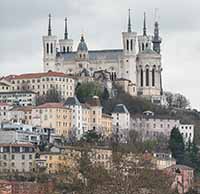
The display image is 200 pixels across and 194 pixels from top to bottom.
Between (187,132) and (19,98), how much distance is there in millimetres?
12495

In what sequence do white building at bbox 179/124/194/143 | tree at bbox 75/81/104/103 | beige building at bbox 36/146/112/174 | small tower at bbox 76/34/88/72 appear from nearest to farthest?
beige building at bbox 36/146/112/174 < white building at bbox 179/124/194/143 < tree at bbox 75/81/104/103 < small tower at bbox 76/34/88/72

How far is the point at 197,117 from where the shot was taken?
122 m

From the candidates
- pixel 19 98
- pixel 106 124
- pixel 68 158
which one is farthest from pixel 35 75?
pixel 68 158

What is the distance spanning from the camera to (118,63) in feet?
411

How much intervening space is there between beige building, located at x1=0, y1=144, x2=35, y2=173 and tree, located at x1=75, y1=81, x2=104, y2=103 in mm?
20559

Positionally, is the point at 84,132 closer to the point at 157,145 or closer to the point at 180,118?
the point at 157,145

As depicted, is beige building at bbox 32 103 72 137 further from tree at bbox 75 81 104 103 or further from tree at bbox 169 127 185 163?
tree at bbox 75 81 104 103

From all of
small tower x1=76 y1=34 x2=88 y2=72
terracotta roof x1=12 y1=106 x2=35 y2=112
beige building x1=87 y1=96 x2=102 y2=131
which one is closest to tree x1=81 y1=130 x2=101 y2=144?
beige building x1=87 y1=96 x2=102 y2=131

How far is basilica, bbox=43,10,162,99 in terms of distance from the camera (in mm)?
124562

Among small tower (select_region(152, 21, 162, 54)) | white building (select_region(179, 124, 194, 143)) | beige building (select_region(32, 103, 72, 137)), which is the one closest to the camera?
beige building (select_region(32, 103, 72, 137))

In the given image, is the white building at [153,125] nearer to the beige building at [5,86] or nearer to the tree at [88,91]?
the tree at [88,91]

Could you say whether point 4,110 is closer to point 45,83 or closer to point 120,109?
point 45,83

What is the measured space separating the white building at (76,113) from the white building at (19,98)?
533 centimetres

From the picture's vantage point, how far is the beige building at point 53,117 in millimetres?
105625
